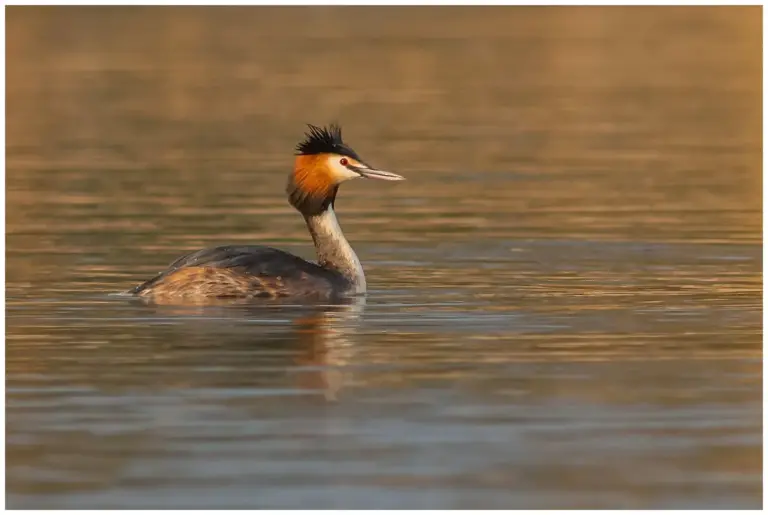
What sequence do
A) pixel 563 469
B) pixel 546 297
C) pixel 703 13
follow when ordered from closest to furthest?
1. pixel 563 469
2. pixel 546 297
3. pixel 703 13

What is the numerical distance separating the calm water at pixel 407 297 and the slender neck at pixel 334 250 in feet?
0.67

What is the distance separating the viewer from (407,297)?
15.5 meters

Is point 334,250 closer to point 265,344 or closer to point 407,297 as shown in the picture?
point 407,297

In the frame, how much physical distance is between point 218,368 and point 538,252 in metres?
5.86

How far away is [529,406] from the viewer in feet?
37.3

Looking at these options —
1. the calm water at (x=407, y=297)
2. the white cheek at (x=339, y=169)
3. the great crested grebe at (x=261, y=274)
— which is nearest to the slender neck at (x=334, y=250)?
the great crested grebe at (x=261, y=274)

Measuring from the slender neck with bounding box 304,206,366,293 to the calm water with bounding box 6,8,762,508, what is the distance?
0.67 feet

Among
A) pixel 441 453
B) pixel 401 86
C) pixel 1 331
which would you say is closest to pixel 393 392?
pixel 441 453

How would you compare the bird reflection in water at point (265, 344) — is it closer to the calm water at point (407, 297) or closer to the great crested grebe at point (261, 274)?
the calm water at point (407, 297)

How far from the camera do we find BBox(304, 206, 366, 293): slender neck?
52.3 feet

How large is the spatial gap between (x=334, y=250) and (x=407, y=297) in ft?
3.02

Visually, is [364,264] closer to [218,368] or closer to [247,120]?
[218,368]

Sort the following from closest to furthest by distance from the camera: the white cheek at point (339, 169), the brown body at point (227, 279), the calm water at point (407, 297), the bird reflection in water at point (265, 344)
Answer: the calm water at point (407, 297) < the bird reflection in water at point (265, 344) < the brown body at point (227, 279) < the white cheek at point (339, 169)

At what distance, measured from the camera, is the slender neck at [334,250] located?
1595cm
